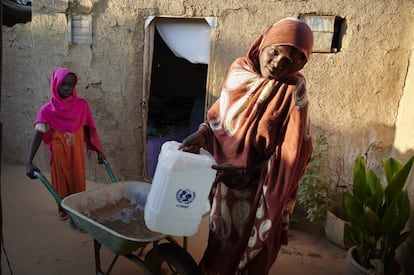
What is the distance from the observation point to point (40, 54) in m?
4.62

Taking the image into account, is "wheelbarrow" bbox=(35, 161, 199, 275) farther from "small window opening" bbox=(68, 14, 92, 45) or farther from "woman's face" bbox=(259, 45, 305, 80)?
"small window opening" bbox=(68, 14, 92, 45)

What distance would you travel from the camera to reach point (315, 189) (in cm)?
350

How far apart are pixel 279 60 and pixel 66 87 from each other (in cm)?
226

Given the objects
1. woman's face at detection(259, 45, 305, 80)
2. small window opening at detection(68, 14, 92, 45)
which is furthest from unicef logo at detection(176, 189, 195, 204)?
small window opening at detection(68, 14, 92, 45)

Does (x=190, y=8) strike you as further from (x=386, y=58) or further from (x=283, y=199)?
(x=283, y=199)

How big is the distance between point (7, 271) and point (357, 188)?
2811mm

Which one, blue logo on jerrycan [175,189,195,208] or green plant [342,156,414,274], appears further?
green plant [342,156,414,274]

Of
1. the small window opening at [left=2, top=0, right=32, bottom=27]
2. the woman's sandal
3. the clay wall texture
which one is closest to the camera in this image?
the clay wall texture

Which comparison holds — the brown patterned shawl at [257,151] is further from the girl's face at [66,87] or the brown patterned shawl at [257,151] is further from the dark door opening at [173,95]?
the dark door opening at [173,95]

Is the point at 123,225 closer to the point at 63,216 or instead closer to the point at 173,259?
the point at 173,259

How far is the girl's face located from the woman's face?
2128 mm

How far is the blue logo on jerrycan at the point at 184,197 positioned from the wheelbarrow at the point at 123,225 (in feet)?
1.00

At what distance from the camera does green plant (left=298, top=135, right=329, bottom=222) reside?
11.4 feet

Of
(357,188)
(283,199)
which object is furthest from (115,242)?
(357,188)
